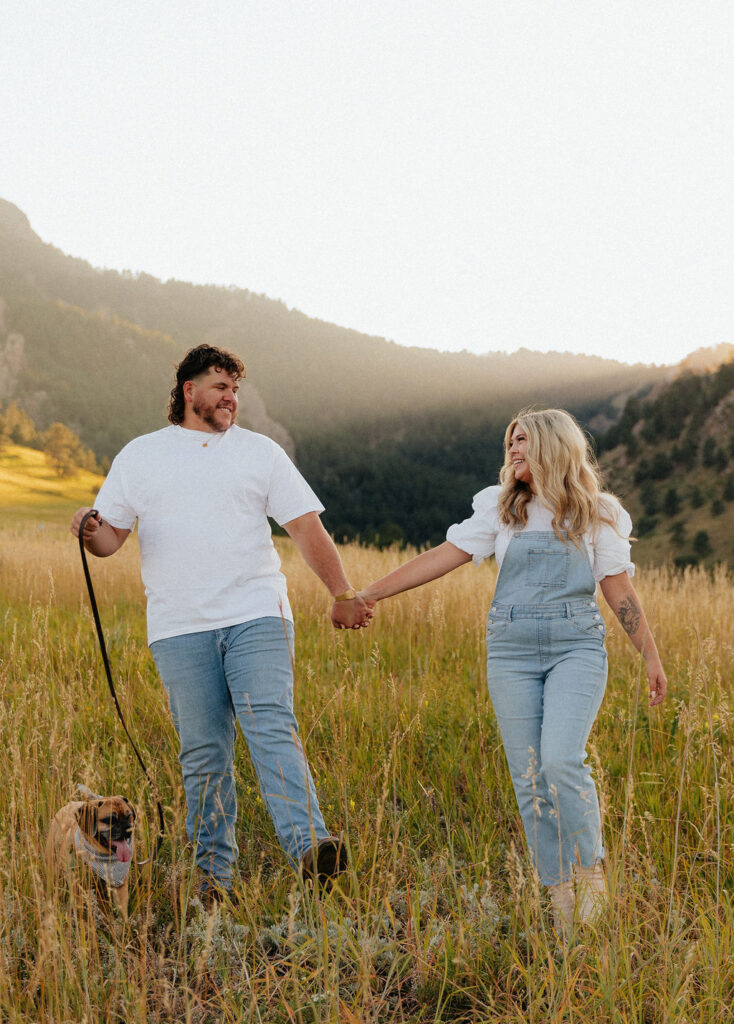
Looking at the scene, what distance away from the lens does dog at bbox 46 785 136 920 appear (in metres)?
2.60

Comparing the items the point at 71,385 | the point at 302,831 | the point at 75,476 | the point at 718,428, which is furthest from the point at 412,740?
the point at 71,385

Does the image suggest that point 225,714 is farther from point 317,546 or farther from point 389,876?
point 389,876

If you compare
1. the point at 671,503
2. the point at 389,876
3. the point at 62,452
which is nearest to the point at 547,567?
the point at 389,876

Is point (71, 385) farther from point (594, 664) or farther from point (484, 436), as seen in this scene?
point (594, 664)

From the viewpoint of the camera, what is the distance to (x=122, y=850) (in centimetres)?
268

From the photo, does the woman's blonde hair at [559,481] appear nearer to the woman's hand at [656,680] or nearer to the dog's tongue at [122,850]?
the woman's hand at [656,680]

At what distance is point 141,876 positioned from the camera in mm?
2971

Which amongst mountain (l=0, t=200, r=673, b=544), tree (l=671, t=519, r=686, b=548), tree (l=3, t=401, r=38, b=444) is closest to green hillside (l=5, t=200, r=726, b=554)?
mountain (l=0, t=200, r=673, b=544)

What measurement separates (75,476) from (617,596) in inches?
3282

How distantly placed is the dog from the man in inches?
13.7

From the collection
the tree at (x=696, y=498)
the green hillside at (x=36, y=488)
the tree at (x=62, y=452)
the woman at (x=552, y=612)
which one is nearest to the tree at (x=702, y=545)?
the tree at (x=696, y=498)

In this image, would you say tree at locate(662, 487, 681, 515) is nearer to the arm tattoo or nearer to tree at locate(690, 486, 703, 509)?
tree at locate(690, 486, 703, 509)

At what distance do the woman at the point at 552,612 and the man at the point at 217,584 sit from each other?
656mm

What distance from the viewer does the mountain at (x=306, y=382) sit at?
132 m
